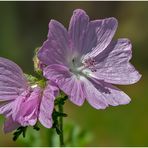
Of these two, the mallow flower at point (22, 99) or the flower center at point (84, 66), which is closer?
the mallow flower at point (22, 99)

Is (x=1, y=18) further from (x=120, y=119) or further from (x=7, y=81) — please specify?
(x=7, y=81)

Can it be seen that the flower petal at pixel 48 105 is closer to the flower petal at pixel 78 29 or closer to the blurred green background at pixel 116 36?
the flower petal at pixel 78 29

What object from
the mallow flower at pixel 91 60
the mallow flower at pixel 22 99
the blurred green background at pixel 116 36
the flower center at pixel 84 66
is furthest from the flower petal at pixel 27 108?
the blurred green background at pixel 116 36

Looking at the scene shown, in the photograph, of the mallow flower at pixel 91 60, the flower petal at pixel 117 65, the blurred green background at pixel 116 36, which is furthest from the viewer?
the blurred green background at pixel 116 36

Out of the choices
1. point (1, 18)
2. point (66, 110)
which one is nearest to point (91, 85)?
point (66, 110)

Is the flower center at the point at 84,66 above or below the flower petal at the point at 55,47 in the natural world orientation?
below

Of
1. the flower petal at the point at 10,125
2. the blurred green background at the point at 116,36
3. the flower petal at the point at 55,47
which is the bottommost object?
the blurred green background at the point at 116,36

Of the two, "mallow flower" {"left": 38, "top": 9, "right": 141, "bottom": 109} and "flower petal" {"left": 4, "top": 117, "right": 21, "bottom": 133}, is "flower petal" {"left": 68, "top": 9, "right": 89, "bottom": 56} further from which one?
"flower petal" {"left": 4, "top": 117, "right": 21, "bottom": 133}

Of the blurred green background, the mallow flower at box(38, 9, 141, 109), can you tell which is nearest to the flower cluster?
the mallow flower at box(38, 9, 141, 109)

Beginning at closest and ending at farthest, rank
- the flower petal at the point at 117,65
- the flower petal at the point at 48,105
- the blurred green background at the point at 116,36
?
1. the flower petal at the point at 48,105
2. the flower petal at the point at 117,65
3. the blurred green background at the point at 116,36
